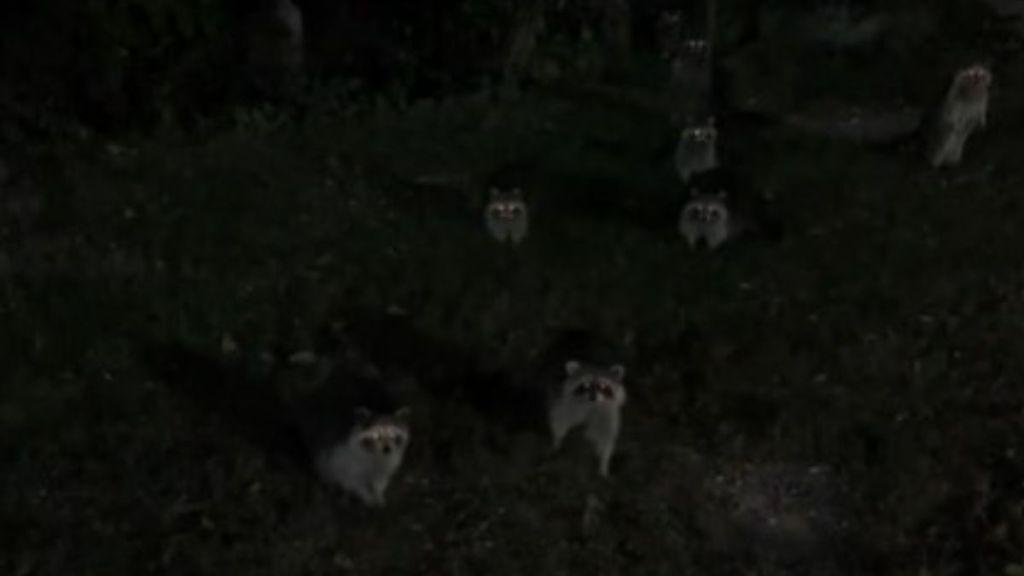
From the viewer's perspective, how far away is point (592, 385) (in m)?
9.48

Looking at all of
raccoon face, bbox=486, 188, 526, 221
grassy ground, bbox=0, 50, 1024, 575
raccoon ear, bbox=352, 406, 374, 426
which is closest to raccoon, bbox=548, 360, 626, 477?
grassy ground, bbox=0, 50, 1024, 575

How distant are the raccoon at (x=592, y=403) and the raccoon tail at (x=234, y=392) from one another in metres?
1.70

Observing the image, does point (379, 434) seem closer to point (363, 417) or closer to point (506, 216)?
point (363, 417)

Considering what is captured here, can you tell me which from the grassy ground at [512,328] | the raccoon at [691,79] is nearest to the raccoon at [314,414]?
the grassy ground at [512,328]

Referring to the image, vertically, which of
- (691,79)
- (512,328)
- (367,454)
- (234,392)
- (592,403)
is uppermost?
(592,403)

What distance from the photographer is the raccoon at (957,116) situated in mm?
13961

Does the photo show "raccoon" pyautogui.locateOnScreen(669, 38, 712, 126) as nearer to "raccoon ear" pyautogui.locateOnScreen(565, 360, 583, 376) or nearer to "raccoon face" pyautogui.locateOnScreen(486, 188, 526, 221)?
"raccoon face" pyautogui.locateOnScreen(486, 188, 526, 221)

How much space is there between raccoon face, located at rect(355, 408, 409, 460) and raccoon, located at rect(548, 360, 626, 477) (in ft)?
3.66

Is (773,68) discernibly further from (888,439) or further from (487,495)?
(487,495)

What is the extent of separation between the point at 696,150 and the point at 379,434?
226 inches

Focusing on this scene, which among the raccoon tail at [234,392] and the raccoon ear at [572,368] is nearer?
the raccoon ear at [572,368]

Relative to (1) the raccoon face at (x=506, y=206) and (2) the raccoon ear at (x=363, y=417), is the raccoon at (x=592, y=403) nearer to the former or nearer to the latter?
(2) the raccoon ear at (x=363, y=417)

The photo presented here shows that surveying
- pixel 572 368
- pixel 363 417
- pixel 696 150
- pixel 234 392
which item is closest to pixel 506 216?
pixel 696 150

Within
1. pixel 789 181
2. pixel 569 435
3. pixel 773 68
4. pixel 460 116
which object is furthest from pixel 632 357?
pixel 773 68
